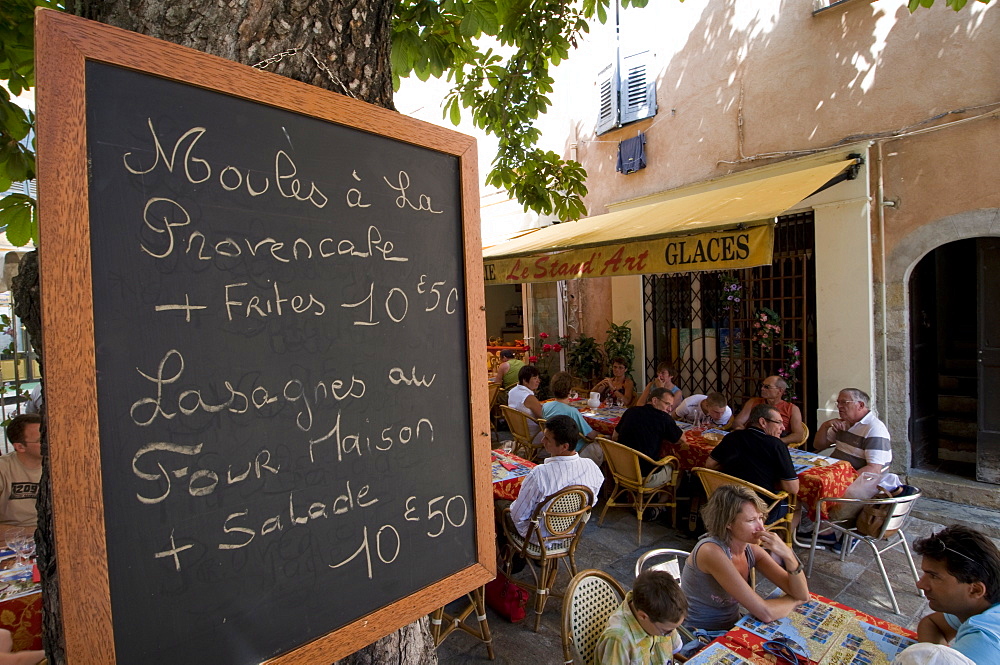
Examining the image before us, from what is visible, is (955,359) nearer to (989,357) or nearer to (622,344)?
(989,357)

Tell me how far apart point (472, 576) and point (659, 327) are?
25.1 feet

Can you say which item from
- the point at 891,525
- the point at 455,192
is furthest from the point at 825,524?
the point at 455,192

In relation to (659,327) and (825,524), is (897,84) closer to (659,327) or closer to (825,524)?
(659,327)

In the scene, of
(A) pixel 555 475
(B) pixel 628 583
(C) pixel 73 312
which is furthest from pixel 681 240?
(C) pixel 73 312

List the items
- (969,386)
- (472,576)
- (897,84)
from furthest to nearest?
1. (969,386)
2. (897,84)
3. (472,576)

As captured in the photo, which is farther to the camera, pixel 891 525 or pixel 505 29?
pixel 505 29

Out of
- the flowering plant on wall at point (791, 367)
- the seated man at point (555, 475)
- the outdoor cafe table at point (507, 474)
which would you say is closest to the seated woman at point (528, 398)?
the outdoor cafe table at point (507, 474)

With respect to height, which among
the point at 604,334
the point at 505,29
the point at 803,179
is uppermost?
the point at 505,29

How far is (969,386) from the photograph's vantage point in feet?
24.6

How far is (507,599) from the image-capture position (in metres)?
3.74

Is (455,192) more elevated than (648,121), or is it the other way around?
(648,121)

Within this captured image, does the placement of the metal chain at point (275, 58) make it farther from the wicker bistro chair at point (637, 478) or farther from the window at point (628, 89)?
the window at point (628, 89)

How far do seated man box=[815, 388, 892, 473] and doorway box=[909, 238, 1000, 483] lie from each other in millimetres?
2097

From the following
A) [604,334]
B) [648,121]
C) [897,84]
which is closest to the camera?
[897,84]
